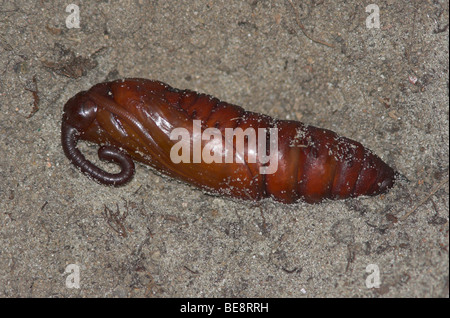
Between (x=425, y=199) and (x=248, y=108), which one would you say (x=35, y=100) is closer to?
(x=248, y=108)

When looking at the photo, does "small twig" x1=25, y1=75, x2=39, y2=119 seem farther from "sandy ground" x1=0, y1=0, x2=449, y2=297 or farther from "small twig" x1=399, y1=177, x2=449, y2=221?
"small twig" x1=399, y1=177, x2=449, y2=221

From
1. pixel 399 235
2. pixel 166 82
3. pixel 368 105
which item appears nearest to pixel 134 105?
pixel 166 82

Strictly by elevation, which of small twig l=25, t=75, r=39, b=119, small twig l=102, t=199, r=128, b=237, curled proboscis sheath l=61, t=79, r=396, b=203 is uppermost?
small twig l=25, t=75, r=39, b=119

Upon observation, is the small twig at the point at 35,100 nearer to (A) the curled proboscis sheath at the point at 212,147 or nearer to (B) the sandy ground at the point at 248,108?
(B) the sandy ground at the point at 248,108

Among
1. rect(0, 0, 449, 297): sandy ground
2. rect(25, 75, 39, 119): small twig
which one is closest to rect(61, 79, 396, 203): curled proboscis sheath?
rect(0, 0, 449, 297): sandy ground

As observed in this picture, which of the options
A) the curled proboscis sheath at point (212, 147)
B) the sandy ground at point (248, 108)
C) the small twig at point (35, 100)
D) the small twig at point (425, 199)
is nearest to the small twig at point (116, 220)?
the sandy ground at point (248, 108)

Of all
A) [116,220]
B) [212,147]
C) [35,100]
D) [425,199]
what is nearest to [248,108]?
[212,147]

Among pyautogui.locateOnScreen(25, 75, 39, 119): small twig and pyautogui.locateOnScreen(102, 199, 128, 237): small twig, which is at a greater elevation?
pyautogui.locateOnScreen(25, 75, 39, 119): small twig
